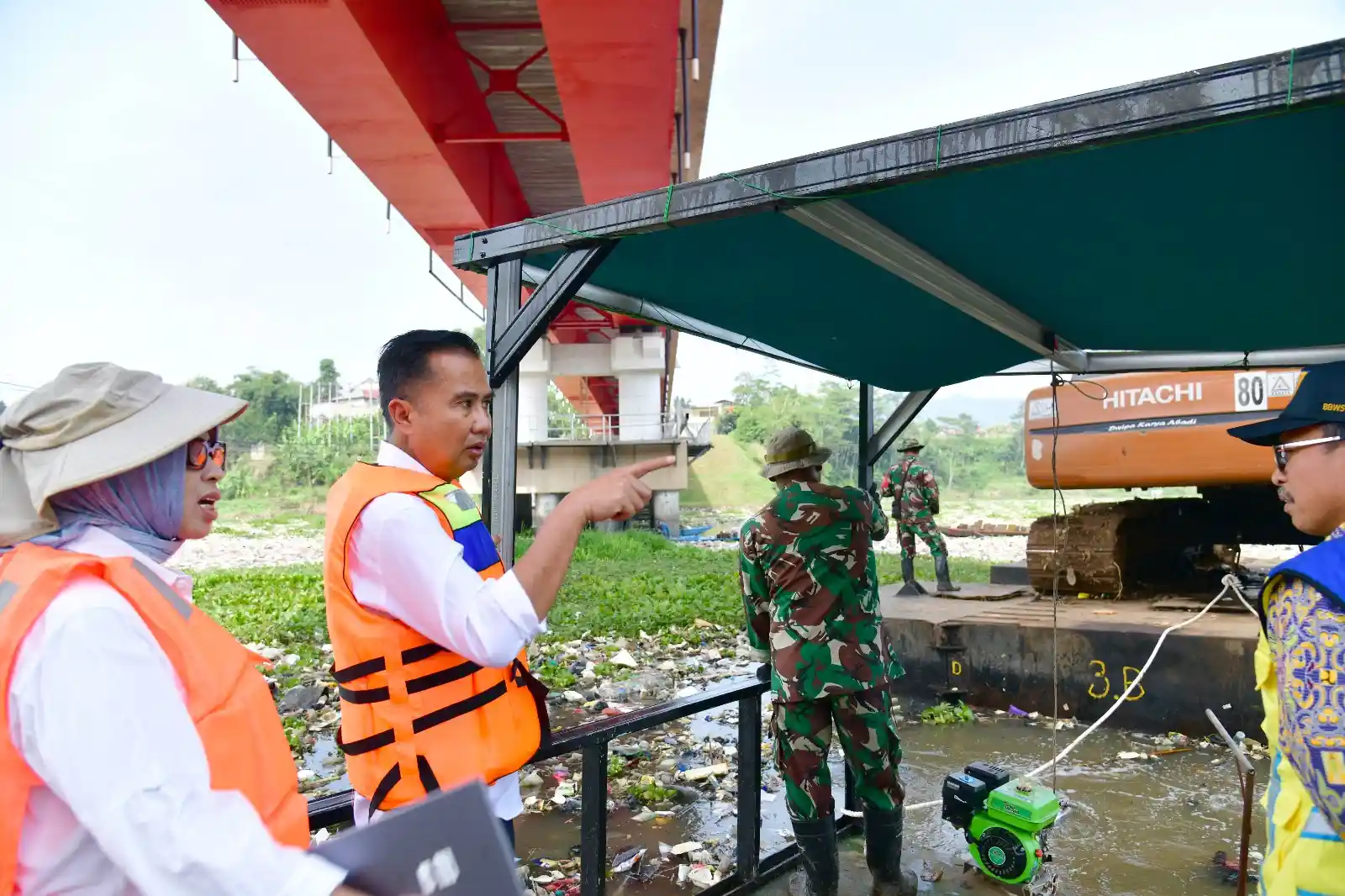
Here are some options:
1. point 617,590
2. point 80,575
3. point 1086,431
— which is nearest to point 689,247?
point 80,575

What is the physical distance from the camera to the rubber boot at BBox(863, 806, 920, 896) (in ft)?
11.5

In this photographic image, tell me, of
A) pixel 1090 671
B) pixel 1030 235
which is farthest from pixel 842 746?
pixel 1090 671

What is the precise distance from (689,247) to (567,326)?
1758 centimetres

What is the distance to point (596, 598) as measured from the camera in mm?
11266

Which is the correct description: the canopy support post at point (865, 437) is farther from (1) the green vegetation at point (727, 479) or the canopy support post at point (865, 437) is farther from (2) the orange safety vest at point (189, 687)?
(1) the green vegetation at point (727, 479)

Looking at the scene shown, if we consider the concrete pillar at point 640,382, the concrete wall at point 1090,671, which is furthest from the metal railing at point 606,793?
the concrete pillar at point 640,382

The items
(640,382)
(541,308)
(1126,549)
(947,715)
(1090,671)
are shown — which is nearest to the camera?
(541,308)

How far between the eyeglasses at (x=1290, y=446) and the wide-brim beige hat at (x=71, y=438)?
1.92 meters

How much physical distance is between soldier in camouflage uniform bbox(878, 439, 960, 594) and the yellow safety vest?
7826 mm

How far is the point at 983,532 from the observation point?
2762cm

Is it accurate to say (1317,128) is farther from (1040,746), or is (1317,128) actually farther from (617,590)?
(617,590)

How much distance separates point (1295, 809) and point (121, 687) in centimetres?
194

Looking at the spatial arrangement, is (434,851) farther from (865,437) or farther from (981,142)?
(865,437)

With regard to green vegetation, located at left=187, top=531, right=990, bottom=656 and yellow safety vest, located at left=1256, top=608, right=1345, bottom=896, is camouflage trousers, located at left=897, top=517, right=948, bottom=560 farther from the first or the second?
yellow safety vest, located at left=1256, top=608, right=1345, bottom=896
